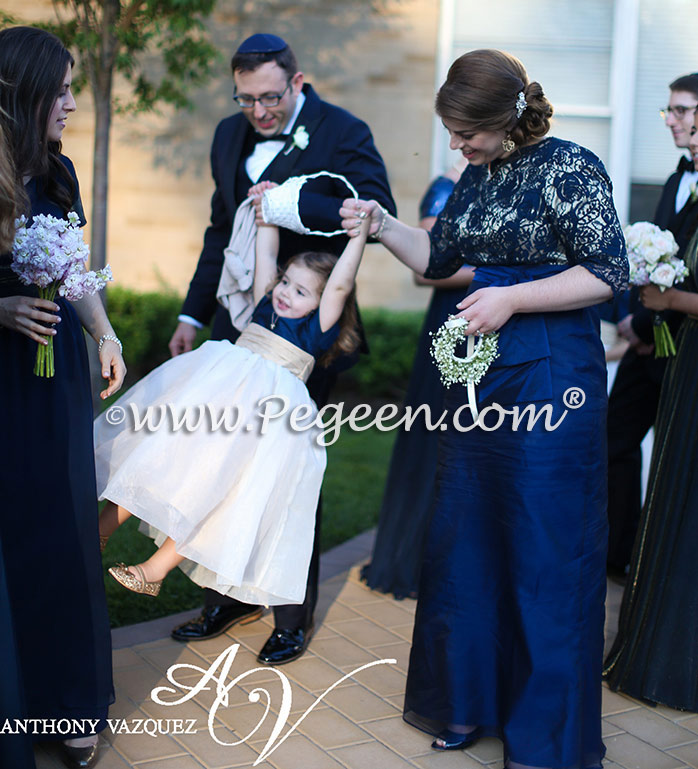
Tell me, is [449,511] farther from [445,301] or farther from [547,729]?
[445,301]

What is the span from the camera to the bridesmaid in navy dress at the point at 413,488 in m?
4.81

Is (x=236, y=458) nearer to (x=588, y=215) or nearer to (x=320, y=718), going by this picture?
(x=320, y=718)

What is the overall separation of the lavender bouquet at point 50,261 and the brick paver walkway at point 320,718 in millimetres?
1340

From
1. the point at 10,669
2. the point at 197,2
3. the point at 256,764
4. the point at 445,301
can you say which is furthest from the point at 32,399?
the point at 197,2

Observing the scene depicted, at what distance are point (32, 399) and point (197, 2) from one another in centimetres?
463

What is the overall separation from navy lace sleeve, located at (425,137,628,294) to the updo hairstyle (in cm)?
10

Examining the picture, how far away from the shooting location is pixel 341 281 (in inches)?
149

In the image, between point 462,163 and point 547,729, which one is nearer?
point 547,729

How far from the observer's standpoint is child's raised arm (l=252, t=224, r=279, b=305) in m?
3.95

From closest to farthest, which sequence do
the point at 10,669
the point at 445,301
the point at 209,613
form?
the point at 10,669, the point at 209,613, the point at 445,301

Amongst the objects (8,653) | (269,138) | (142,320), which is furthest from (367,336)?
(8,653)

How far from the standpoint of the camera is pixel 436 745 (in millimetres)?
3328

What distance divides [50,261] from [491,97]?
1445 mm

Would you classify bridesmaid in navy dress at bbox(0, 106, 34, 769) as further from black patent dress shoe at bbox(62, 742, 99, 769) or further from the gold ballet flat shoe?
the gold ballet flat shoe
